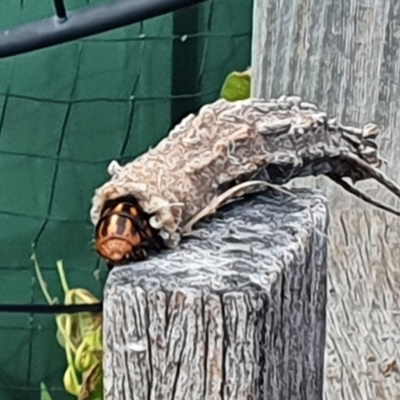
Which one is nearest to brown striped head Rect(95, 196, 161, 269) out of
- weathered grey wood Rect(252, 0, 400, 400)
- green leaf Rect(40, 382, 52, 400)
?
weathered grey wood Rect(252, 0, 400, 400)

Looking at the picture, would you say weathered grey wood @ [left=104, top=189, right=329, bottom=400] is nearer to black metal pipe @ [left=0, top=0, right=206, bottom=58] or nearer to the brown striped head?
the brown striped head

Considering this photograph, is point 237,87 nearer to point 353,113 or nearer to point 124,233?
point 353,113

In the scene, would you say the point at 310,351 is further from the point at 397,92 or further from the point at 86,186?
the point at 86,186

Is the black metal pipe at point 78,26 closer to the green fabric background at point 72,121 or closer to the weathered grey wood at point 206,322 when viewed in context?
the weathered grey wood at point 206,322

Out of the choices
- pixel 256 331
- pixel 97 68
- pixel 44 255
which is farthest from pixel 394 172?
pixel 44 255

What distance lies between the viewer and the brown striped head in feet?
1.98

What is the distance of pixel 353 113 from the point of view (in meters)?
0.86

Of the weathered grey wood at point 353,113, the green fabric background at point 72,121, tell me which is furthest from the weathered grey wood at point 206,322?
the green fabric background at point 72,121

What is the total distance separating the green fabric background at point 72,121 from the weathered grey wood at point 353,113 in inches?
32.0

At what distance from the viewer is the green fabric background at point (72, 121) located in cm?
175

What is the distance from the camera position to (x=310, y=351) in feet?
2.19

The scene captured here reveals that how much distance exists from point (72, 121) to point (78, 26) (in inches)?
48.7

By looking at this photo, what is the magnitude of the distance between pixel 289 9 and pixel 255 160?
0.17 meters

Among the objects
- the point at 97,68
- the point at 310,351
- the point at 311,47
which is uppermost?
the point at 97,68
